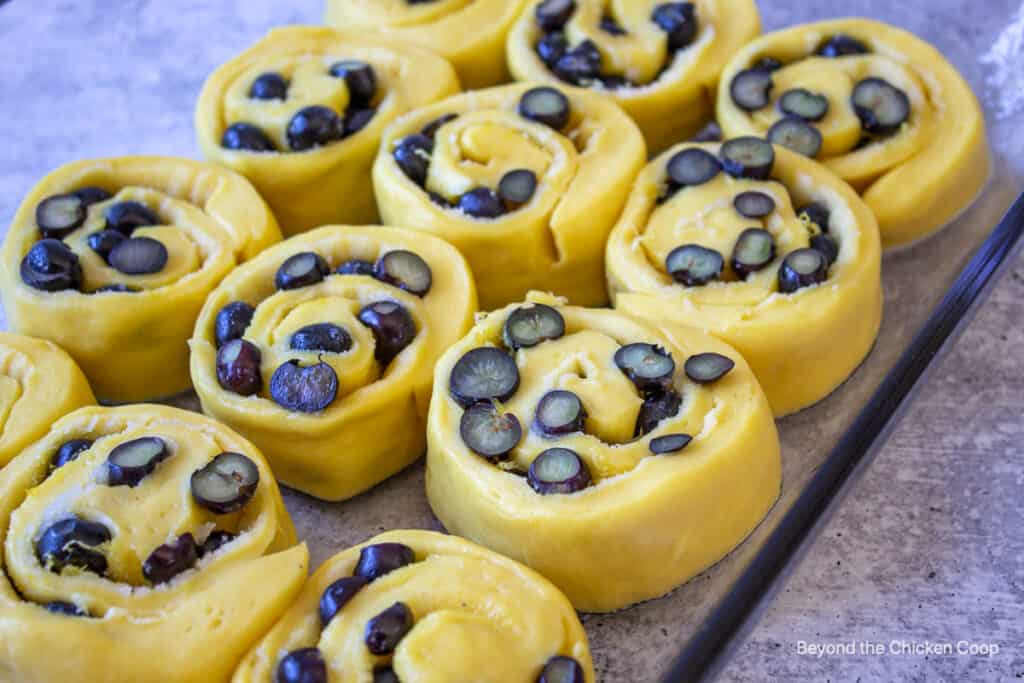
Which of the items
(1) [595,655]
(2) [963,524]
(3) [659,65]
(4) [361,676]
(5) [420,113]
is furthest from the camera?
(3) [659,65]

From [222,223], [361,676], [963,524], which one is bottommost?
[963,524]

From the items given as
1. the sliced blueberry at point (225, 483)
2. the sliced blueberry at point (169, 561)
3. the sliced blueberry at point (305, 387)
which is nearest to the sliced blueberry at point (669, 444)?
the sliced blueberry at point (305, 387)

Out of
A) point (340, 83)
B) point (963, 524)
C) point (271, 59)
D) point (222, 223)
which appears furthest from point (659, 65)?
point (963, 524)

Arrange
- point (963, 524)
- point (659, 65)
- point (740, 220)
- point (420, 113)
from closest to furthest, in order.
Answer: point (963, 524), point (740, 220), point (420, 113), point (659, 65)

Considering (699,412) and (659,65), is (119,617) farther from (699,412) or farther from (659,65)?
(659,65)

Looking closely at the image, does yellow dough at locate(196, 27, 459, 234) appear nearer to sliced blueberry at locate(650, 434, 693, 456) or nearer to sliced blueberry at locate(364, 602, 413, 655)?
sliced blueberry at locate(650, 434, 693, 456)

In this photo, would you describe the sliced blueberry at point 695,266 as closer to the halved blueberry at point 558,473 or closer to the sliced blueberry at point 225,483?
Answer: the halved blueberry at point 558,473
